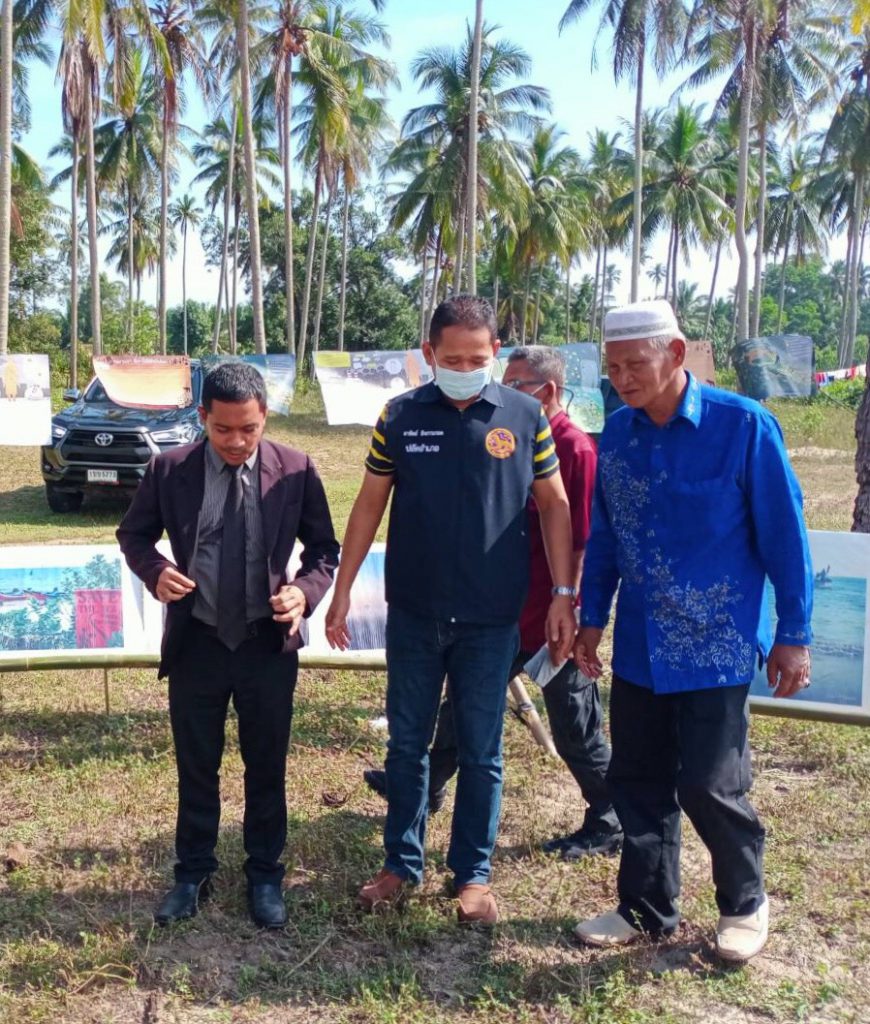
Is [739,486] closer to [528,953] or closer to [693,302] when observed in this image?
[528,953]

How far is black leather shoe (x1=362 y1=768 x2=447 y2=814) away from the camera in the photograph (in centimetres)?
387

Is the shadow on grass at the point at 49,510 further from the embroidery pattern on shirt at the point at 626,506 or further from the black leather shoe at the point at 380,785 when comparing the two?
the embroidery pattern on shirt at the point at 626,506

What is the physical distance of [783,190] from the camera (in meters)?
51.8

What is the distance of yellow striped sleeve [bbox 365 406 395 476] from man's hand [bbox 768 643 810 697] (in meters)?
1.23

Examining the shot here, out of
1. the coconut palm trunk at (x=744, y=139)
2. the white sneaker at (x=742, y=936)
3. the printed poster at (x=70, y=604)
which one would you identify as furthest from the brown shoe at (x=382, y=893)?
the coconut palm trunk at (x=744, y=139)

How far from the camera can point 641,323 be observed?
2.71 metres

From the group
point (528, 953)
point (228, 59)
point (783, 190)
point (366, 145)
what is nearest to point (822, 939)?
point (528, 953)

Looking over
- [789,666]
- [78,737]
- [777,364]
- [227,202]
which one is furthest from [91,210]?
[789,666]

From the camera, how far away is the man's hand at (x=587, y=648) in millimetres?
3129

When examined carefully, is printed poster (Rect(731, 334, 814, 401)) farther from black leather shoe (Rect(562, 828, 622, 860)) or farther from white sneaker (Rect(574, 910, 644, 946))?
white sneaker (Rect(574, 910, 644, 946))

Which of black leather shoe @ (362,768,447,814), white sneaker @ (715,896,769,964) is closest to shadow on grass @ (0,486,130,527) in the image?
black leather shoe @ (362,768,447,814)

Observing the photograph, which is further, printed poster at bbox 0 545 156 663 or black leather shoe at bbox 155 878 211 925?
printed poster at bbox 0 545 156 663

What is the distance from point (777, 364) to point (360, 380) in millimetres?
8808

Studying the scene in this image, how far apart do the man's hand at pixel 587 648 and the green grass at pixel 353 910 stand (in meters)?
0.78
